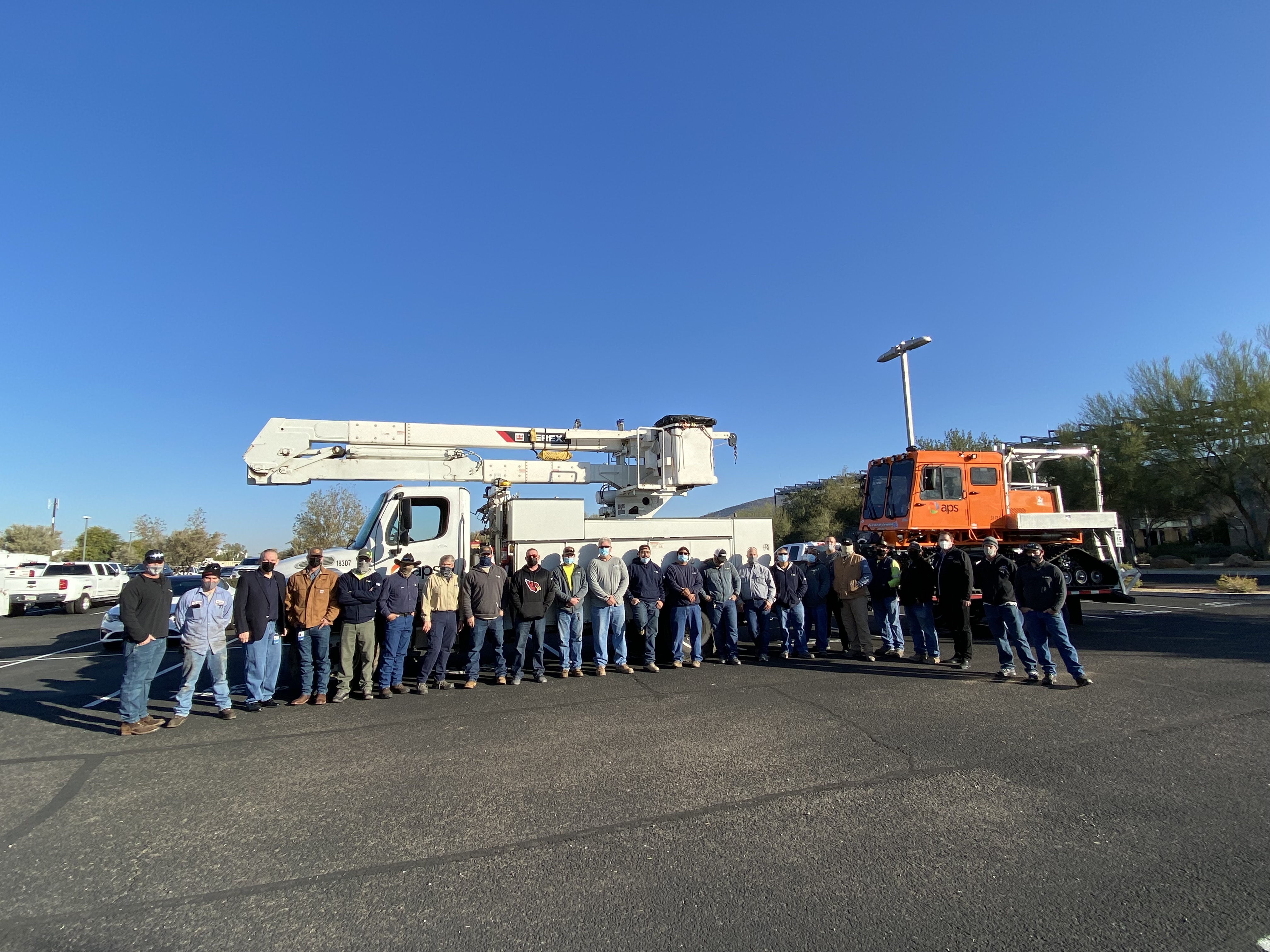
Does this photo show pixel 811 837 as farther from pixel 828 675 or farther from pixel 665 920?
pixel 828 675

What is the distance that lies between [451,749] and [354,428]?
5.87 meters

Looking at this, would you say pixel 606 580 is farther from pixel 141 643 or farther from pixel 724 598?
pixel 141 643

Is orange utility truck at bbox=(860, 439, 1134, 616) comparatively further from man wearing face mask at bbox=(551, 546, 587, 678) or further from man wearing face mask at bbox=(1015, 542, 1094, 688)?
man wearing face mask at bbox=(551, 546, 587, 678)

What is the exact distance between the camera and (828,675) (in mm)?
8211

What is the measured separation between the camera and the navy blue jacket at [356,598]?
24.5 ft

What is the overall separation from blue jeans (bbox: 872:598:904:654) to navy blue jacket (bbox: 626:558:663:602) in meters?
3.35

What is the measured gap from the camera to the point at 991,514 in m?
12.9

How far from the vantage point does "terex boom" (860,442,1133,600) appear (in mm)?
12391

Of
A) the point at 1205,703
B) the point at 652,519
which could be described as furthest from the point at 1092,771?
the point at 652,519

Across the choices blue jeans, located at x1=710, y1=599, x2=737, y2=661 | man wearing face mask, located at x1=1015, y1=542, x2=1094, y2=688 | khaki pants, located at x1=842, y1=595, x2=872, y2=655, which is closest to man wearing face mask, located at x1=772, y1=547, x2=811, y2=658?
khaki pants, located at x1=842, y1=595, x2=872, y2=655

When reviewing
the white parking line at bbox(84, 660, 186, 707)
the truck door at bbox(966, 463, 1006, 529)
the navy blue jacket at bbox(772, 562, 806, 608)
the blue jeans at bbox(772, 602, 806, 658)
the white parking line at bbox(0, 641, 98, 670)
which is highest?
the truck door at bbox(966, 463, 1006, 529)

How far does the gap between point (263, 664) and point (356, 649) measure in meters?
0.95

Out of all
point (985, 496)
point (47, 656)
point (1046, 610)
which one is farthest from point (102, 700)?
point (985, 496)

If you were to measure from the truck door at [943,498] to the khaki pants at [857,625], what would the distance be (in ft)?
12.5
